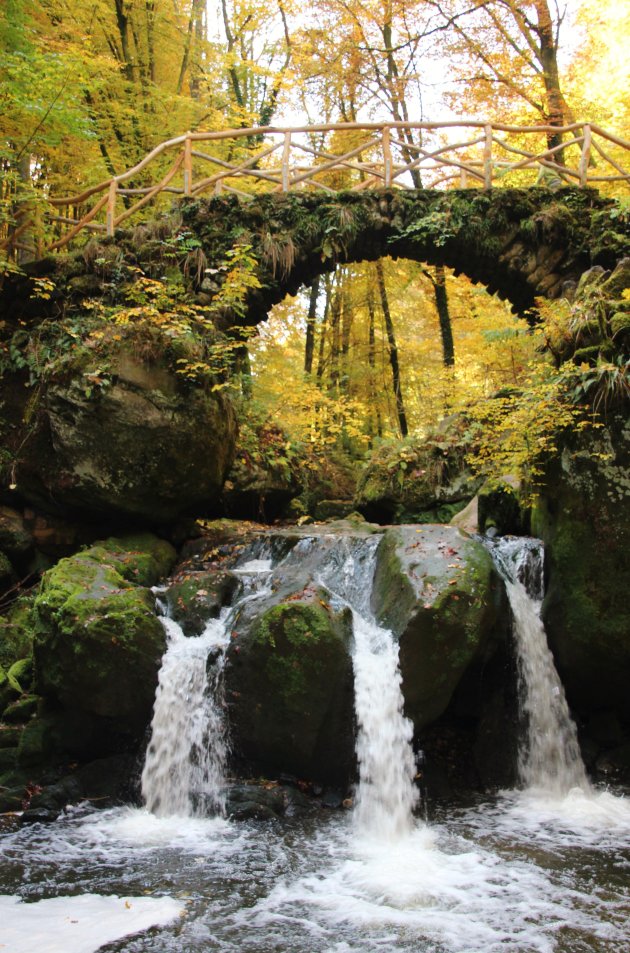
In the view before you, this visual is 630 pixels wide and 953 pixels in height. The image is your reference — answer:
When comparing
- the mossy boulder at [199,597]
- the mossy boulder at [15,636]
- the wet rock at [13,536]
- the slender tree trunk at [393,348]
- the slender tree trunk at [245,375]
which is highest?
the slender tree trunk at [393,348]

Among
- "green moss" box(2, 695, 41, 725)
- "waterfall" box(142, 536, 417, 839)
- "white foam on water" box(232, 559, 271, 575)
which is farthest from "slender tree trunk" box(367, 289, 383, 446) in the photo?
"green moss" box(2, 695, 41, 725)

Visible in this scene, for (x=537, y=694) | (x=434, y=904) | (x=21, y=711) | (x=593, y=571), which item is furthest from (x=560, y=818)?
(x=21, y=711)

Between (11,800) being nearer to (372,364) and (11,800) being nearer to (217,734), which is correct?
(217,734)

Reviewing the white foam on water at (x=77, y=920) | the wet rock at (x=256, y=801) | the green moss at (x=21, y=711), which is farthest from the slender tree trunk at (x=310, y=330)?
the white foam on water at (x=77, y=920)

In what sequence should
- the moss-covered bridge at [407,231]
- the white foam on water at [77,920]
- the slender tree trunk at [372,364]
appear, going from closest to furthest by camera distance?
the white foam on water at [77,920] → the moss-covered bridge at [407,231] → the slender tree trunk at [372,364]

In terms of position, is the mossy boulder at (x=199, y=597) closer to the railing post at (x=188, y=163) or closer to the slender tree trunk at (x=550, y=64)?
the railing post at (x=188, y=163)

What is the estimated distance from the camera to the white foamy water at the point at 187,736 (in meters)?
6.07

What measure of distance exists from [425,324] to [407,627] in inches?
595

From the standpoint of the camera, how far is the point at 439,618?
6.39 meters

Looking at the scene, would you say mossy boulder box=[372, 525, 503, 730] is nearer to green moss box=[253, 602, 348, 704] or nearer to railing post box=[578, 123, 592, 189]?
green moss box=[253, 602, 348, 704]

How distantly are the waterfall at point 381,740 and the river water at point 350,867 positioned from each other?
13 mm

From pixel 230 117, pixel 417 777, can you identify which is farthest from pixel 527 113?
pixel 417 777

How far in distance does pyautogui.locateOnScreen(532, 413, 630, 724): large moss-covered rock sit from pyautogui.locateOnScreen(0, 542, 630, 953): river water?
84 centimetres

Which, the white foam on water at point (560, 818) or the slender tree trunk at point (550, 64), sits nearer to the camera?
the white foam on water at point (560, 818)
